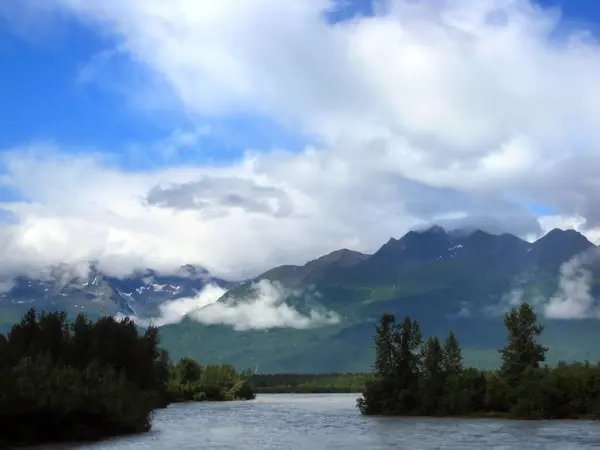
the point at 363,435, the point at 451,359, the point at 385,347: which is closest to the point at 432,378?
the point at 451,359

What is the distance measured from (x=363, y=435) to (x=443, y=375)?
1920 inches

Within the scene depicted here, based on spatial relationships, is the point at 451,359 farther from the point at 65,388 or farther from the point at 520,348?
the point at 65,388

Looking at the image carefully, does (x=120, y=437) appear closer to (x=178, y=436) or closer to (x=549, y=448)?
(x=178, y=436)

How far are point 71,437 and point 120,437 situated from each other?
9.39 m

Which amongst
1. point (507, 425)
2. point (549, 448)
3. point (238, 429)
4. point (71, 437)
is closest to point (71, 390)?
point (71, 437)

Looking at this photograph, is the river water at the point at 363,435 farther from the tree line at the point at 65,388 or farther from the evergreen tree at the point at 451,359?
the evergreen tree at the point at 451,359

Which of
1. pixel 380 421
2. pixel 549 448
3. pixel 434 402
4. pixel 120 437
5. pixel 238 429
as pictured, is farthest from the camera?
pixel 434 402

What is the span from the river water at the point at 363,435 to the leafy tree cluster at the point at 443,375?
11.0m

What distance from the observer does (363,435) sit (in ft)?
334

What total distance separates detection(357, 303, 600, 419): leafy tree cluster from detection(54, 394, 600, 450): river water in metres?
11.0

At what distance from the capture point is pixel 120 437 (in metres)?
98.0

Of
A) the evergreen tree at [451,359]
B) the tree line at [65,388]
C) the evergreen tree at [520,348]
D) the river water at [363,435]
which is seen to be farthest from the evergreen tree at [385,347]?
the tree line at [65,388]

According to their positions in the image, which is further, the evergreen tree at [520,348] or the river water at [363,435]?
the evergreen tree at [520,348]

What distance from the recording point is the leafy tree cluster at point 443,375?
5625 inches
